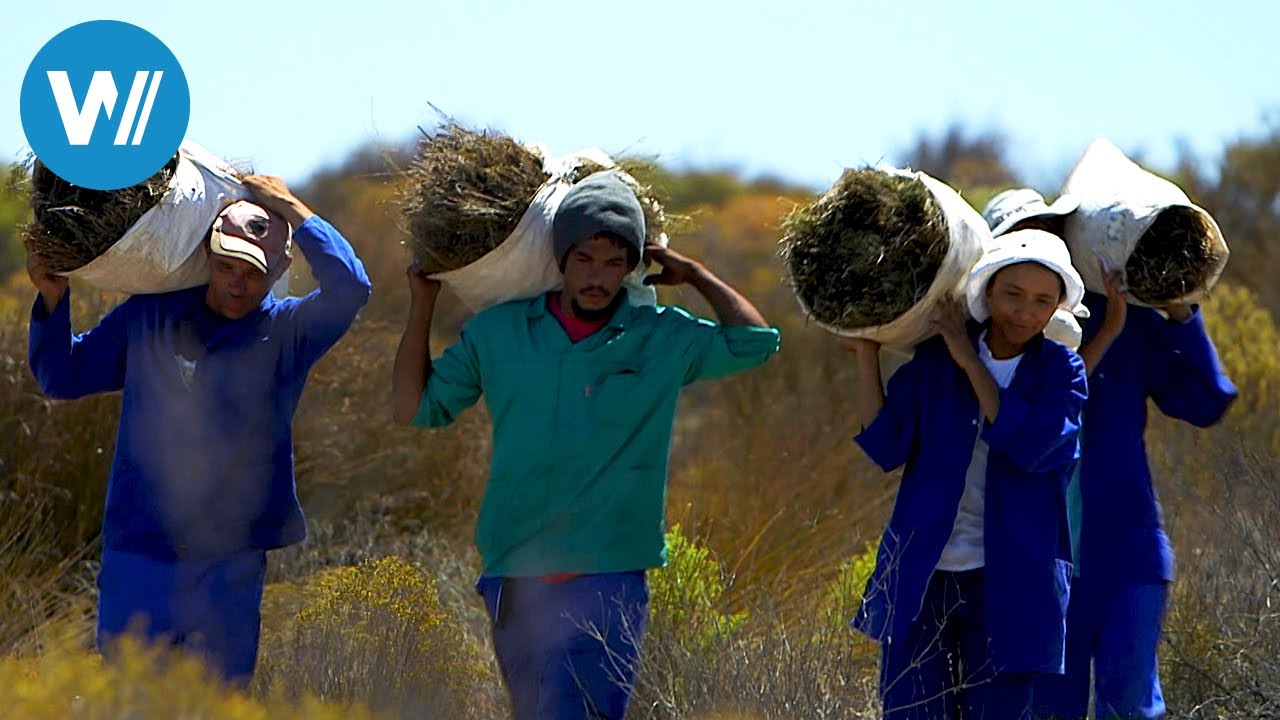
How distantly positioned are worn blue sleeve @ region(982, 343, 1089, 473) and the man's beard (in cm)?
117

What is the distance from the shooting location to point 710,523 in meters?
7.71

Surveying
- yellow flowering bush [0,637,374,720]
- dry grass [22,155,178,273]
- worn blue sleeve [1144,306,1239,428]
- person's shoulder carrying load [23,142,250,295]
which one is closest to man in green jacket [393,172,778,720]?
person's shoulder carrying load [23,142,250,295]

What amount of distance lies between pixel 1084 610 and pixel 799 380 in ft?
19.9

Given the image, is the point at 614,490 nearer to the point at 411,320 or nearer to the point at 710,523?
the point at 411,320

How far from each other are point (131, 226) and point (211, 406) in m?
0.60

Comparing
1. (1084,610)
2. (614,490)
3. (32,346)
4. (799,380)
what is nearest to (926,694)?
(1084,610)

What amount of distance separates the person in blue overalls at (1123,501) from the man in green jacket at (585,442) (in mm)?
1096

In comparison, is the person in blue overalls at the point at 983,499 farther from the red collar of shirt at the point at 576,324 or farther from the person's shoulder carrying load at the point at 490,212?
the person's shoulder carrying load at the point at 490,212

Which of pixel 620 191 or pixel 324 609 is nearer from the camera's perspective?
pixel 620 191

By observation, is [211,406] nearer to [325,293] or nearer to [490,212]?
[325,293]

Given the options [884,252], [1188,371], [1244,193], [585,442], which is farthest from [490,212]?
[1244,193]

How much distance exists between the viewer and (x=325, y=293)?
566 centimetres

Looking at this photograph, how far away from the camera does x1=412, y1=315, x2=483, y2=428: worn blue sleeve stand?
5660 mm

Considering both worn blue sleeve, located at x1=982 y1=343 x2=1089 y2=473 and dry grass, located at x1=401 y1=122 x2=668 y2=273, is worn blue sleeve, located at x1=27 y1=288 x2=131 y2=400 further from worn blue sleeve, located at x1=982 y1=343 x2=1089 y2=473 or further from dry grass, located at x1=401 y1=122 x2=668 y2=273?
worn blue sleeve, located at x1=982 y1=343 x2=1089 y2=473
